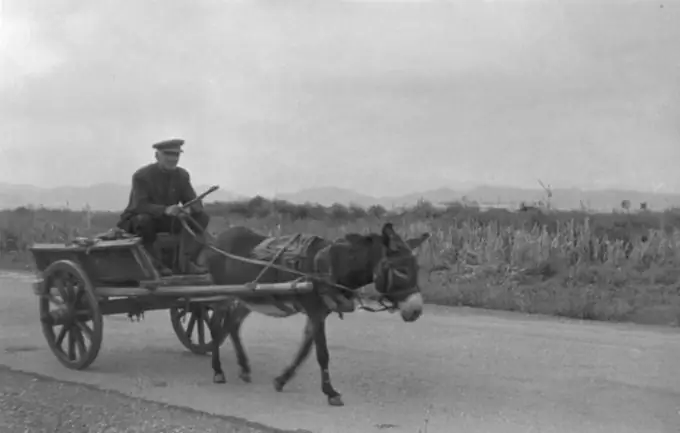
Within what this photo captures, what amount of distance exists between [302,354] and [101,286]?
2.64 meters

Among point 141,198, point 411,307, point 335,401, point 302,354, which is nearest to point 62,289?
point 141,198

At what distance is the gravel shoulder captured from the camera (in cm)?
639

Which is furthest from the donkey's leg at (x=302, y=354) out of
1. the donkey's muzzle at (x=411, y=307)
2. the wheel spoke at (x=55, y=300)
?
the wheel spoke at (x=55, y=300)

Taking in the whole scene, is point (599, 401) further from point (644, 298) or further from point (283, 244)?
point (644, 298)

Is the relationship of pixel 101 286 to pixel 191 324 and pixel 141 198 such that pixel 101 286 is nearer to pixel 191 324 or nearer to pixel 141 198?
pixel 141 198

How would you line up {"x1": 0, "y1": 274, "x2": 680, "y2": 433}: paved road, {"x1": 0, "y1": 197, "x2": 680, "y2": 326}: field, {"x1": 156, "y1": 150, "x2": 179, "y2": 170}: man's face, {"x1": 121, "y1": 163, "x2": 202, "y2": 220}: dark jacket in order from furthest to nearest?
{"x1": 0, "y1": 197, "x2": 680, "y2": 326}: field < {"x1": 156, "y1": 150, "x2": 179, "y2": 170}: man's face < {"x1": 121, "y1": 163, "x2": 202, "y2": 220}: dark jacket < {"x1": 0, "y1": 274, "x2": 680, "y2": 433}: paved road

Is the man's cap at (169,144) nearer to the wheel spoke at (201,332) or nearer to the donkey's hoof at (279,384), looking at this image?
the wheel spoke at (201,332)

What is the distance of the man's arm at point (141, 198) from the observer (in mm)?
8812

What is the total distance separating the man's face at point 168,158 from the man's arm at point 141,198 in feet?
0.88

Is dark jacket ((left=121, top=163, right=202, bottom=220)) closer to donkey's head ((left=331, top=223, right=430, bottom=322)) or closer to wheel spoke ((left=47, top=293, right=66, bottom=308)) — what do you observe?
wheel spoke ((left=47, top=293, right=66, bottom=308))

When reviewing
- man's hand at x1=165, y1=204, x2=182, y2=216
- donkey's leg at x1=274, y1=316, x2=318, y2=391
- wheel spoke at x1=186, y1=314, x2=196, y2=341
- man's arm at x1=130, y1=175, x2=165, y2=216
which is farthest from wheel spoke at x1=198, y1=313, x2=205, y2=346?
donkey's leg at x1=274, y1=316, x2=318, y2=391

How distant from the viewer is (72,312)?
29.7 feet

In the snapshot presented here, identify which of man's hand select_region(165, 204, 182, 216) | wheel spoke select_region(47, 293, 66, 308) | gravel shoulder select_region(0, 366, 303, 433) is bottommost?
gravel shoulder select_region(0, 366, 303, 433)

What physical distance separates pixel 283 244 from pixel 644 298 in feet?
28.4
